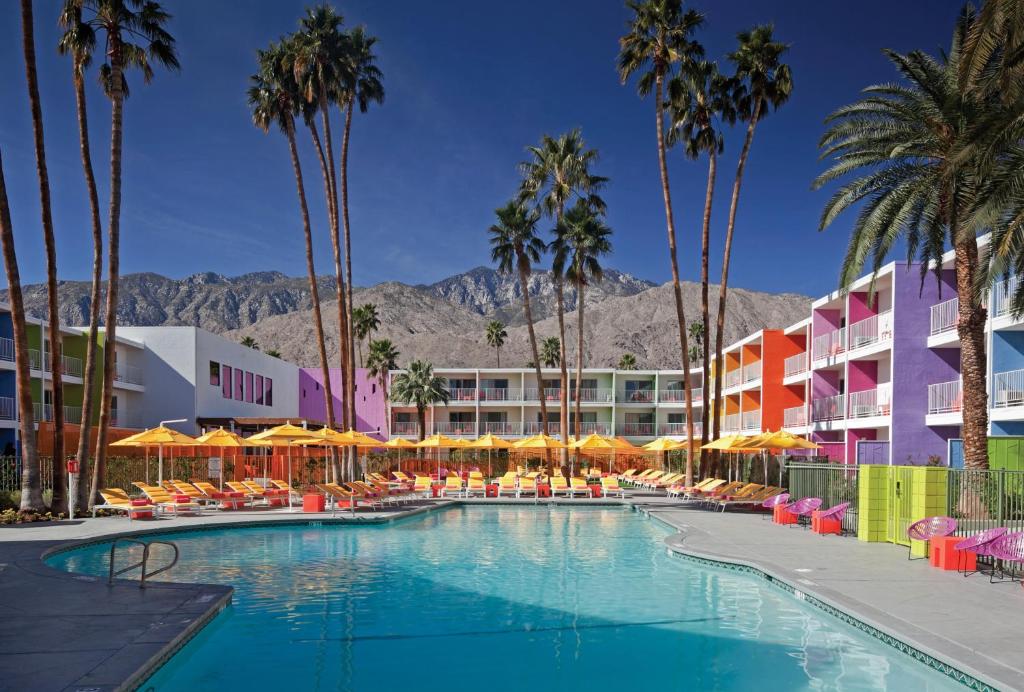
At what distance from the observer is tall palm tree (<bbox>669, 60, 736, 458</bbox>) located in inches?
1309

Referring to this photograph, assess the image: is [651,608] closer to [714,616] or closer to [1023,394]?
[714,616]

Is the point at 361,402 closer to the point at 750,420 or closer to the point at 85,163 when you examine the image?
the point at 750,420

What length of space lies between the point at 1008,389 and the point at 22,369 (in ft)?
84.8

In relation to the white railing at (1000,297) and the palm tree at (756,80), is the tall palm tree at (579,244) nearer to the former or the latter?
the palm tree at (756,80)

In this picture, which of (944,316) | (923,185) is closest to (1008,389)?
(944,316)

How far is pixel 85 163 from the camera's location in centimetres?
2183

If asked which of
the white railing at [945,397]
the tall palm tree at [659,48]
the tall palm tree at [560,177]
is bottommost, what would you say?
the white railing at [945,397]

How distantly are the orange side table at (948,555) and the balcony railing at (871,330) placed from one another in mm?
17562

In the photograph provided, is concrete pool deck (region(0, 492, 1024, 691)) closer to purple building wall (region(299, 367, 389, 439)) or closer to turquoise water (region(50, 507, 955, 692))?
turquoise water (region(50, 507, 955, 692))

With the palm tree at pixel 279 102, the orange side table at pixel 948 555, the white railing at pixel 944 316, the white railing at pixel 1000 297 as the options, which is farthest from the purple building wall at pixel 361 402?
the orange side table at pixel 948 555

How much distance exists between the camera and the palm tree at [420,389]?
55.4m

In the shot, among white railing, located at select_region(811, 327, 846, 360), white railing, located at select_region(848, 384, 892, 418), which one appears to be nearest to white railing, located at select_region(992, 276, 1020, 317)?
white railing, located at select_region(848, 384, 892, 418)

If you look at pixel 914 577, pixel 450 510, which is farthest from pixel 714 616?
pixel 450 510

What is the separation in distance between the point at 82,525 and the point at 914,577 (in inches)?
667
